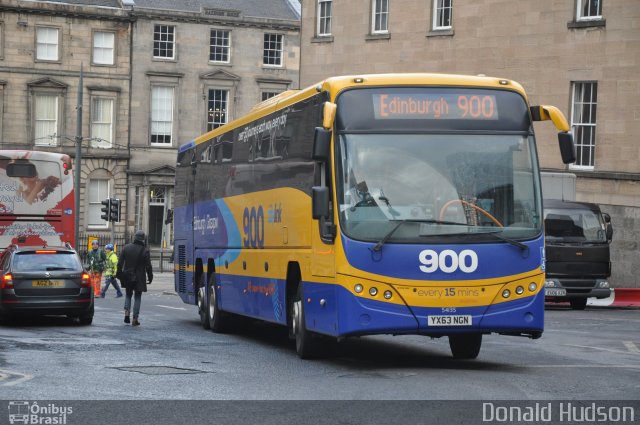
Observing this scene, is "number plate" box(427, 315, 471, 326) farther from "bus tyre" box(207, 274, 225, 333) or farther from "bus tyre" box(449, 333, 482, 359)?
"bus tyre" box(207, 274, 225, 333)

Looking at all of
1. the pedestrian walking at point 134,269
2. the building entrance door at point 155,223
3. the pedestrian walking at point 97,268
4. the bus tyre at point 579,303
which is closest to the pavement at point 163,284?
the pedestrian walking at point 97,268

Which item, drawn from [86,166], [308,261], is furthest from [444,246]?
[86,166]

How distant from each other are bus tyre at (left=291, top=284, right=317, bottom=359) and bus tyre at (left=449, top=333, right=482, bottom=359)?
6.01ft

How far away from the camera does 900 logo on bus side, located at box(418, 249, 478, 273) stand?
1439 centimetres

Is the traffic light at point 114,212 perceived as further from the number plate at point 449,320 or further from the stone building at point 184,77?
the number plate at point 449,320

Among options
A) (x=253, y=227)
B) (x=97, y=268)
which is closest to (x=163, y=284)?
(x=97, y=268)

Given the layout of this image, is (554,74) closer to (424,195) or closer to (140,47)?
(424,195)

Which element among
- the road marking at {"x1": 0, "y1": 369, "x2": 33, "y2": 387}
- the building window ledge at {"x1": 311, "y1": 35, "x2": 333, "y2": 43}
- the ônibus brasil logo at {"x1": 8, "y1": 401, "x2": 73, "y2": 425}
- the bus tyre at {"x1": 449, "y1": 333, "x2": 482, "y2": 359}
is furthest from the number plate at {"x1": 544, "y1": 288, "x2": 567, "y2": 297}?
the ônibus brasil logo at {"x1": 8, "y1": 401, "x2": 73, "y2": 425}

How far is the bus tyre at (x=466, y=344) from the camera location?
54.1 ft

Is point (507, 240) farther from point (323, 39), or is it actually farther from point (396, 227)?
point (323, 39)

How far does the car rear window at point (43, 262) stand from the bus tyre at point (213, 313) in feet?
9.17

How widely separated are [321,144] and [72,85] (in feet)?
176

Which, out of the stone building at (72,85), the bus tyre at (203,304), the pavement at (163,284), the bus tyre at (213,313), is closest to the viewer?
the bus tyre at (213,313)

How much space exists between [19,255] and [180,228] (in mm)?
3664
